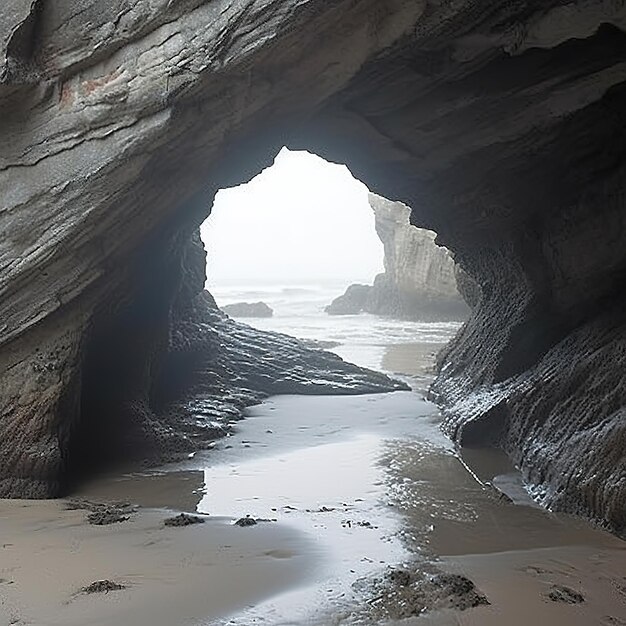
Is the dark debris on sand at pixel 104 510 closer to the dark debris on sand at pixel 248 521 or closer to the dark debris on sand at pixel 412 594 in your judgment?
the dark debris on sand at pixel 248 521

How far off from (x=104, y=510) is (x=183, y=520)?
72cm

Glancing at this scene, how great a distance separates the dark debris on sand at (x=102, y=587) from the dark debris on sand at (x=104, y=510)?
1238mm

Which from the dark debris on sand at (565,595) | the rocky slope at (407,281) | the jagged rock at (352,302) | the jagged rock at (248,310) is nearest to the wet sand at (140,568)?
the dark debris on sand at (565,595)

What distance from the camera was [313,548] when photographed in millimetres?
4152

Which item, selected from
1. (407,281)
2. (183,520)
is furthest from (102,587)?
(407,281)

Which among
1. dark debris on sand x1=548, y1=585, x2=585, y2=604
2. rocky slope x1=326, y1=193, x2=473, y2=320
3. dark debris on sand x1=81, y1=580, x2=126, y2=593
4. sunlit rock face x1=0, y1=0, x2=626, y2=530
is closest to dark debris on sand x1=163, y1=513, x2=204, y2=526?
dark debris on sand x1=81, y1=580, x2=126, y2=593

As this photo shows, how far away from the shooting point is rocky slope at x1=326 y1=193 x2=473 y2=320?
24.4m

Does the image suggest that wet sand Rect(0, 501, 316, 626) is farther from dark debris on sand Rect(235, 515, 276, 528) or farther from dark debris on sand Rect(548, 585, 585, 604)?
dark debris on sand Rect(548, 585, 585, 604)

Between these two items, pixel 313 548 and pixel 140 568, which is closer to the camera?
pixel 140 568

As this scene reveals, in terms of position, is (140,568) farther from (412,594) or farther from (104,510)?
(104,510)

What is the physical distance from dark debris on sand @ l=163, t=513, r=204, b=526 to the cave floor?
5cm

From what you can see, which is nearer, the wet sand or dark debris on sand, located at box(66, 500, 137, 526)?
the wet sand

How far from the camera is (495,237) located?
8547mm

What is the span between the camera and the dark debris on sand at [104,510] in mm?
4738
